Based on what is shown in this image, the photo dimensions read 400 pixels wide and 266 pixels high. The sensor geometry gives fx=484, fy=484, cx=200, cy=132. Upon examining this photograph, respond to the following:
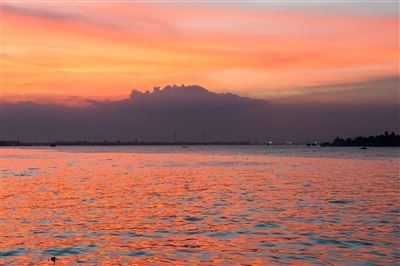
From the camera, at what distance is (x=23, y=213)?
3538cm

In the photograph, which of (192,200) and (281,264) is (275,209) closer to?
(192,200)

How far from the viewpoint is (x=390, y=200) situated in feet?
140

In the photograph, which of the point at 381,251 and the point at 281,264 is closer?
the point at 281,264

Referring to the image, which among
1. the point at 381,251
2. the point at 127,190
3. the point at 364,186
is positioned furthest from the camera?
the point at 364,186

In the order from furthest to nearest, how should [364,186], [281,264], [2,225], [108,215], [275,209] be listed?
1. [364,186]
2. [275,209]
3. [108,215]
4. [2,225]
5. [281,264]

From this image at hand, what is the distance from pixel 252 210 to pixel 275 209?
1904 mm

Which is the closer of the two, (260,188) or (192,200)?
(192,200)

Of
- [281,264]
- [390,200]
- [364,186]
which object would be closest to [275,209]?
[390,200]

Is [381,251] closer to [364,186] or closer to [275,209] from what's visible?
[275,209]

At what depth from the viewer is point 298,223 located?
30.8m

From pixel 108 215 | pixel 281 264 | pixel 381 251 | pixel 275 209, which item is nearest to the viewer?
pixel 281 264

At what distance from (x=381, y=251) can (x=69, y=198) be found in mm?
30359

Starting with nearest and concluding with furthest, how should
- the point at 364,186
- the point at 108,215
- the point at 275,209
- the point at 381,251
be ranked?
the point at 381,251 < the point at 108,215 < the point at 275,209 < the point at 364,186

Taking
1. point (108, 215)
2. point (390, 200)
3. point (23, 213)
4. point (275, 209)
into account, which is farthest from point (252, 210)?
point (23, 213)
